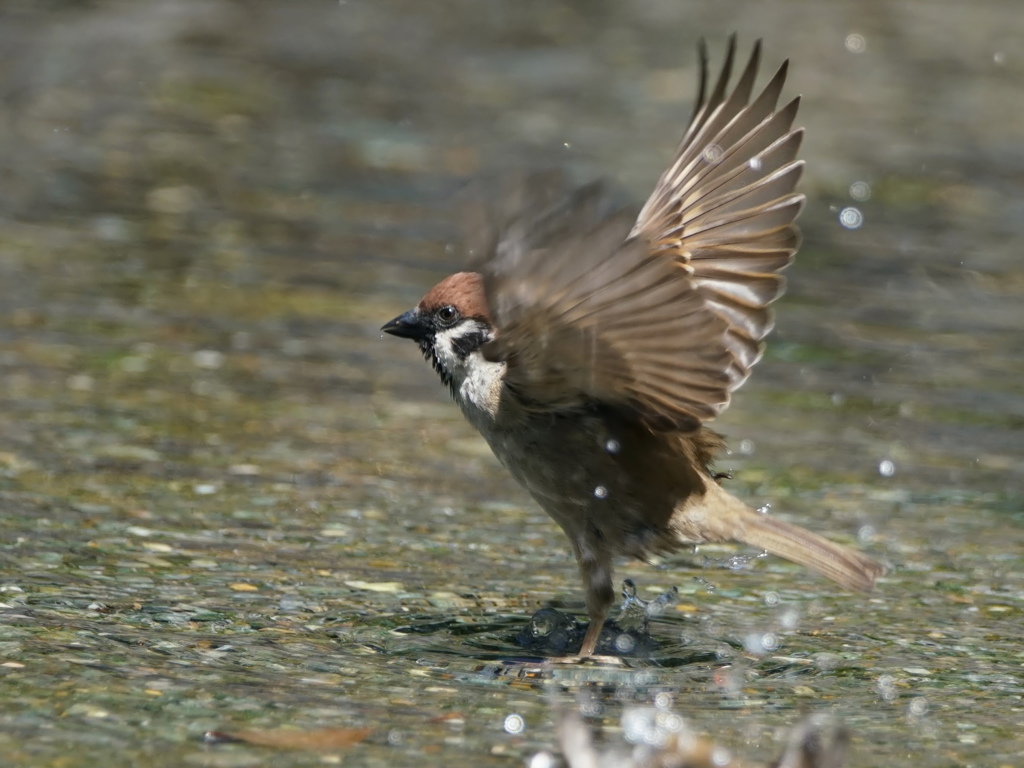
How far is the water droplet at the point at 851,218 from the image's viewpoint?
1024 centimetres

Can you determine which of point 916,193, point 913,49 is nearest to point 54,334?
point 916,193

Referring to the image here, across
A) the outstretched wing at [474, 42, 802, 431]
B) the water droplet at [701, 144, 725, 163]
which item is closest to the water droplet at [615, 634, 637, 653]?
the outstretched wing at [474, 42, 802, 431]

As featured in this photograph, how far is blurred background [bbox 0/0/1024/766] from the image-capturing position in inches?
168

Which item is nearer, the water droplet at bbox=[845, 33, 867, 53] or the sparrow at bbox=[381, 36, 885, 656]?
the sparrow at bbox=[381, 36, 885, 656]

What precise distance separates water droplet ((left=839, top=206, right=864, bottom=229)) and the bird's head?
5.59 metres

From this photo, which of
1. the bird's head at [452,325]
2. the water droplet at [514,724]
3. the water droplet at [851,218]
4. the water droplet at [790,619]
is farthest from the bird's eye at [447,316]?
the water droplet at [851,218]

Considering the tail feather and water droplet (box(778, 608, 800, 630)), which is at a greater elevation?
the tail feather

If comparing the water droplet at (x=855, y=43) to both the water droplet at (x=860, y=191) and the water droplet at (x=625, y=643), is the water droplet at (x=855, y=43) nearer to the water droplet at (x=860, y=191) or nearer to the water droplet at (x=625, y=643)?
the water droplet at (x=860, y=191)

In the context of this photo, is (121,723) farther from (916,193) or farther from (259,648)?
(916,193)

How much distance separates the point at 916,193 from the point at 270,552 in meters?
6.60

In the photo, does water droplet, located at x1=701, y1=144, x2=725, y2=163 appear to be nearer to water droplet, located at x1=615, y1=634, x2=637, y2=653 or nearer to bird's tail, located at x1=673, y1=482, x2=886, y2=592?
bird's tail, located at x1=673, y1=482, x2=886, y2=592

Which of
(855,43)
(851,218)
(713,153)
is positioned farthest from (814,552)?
(855,43)

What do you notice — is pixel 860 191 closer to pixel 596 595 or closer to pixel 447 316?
pixel 447 316

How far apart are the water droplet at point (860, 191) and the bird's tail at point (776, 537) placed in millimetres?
5853
